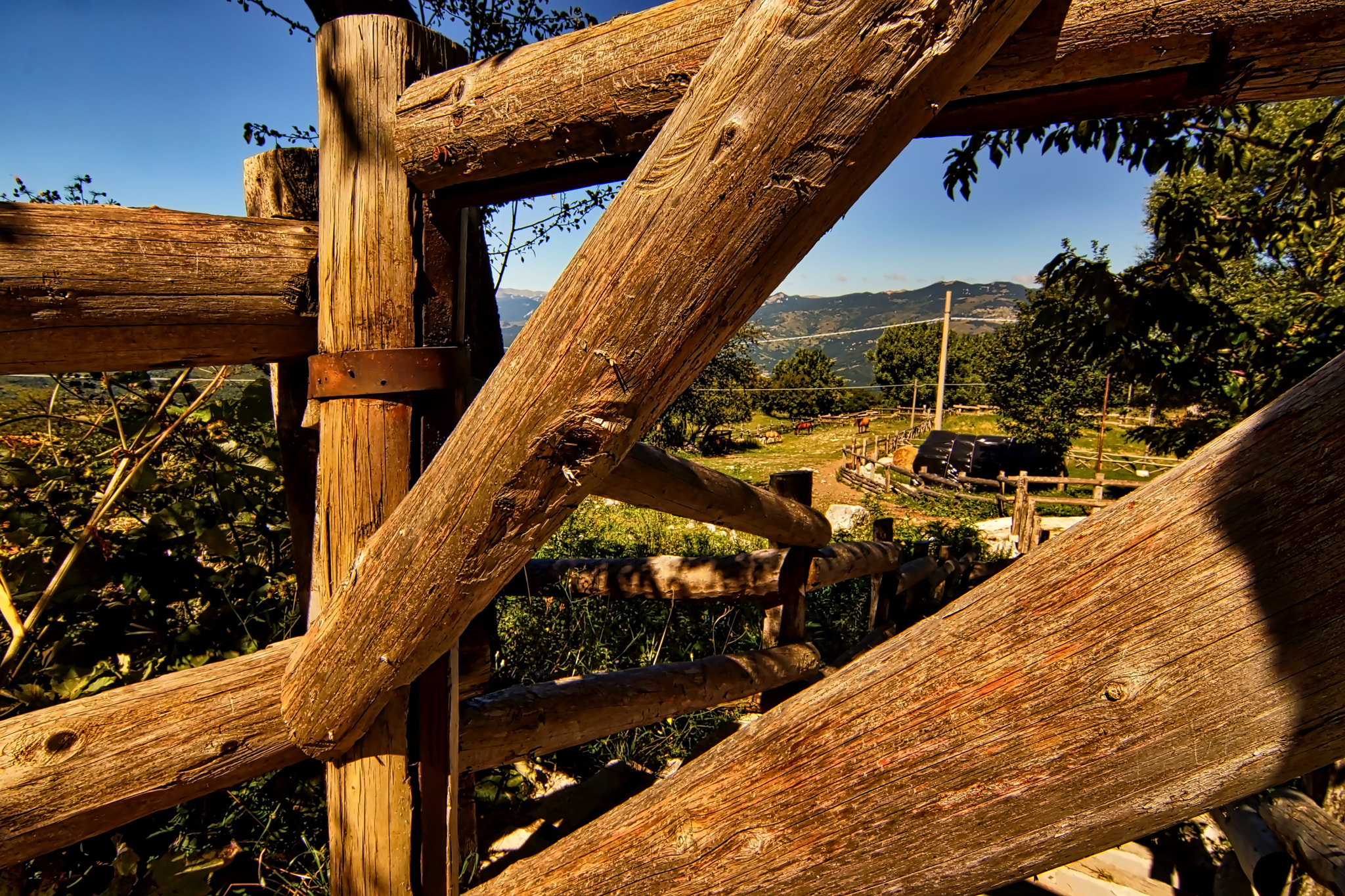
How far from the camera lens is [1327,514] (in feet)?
1.81

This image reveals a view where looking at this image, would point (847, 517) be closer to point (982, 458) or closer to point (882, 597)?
point (882, 597)

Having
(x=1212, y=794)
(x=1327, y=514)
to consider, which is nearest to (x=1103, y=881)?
(x=1212, y=794)

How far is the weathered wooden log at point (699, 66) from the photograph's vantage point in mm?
864

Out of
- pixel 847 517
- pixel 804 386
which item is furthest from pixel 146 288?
pixel 804 386

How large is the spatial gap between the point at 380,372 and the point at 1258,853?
279 cm

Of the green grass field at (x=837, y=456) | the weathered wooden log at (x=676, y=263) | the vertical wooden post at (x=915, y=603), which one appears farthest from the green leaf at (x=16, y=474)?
the green grass field at (x=837, y=456)

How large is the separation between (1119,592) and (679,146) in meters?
0.68

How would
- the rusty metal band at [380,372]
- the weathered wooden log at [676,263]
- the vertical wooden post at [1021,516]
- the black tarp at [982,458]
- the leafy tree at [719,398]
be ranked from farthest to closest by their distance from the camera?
the leafy tree at [719,398], the black tarp at [982,458], the vertical wooden post at [1021,516], the rusty metal band at [380,372], the weathered wooden log at [676,263]

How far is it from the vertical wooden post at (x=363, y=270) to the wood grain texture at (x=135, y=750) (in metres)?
0.18

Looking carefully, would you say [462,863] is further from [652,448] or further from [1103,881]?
→ [1103,881]

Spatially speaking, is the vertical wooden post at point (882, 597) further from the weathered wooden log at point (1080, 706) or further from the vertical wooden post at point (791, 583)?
the weathered wooden log at point (1080, 706)

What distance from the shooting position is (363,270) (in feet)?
3.81

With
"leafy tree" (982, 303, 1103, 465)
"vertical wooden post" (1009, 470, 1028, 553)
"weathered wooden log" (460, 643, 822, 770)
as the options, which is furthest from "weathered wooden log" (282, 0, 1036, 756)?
"leafy tree" (982, 303, 1103, 465)

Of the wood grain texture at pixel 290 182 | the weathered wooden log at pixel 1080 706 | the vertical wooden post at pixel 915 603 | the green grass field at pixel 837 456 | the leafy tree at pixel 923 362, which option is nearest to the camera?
the weathered wooden log at pixel 1080 706
